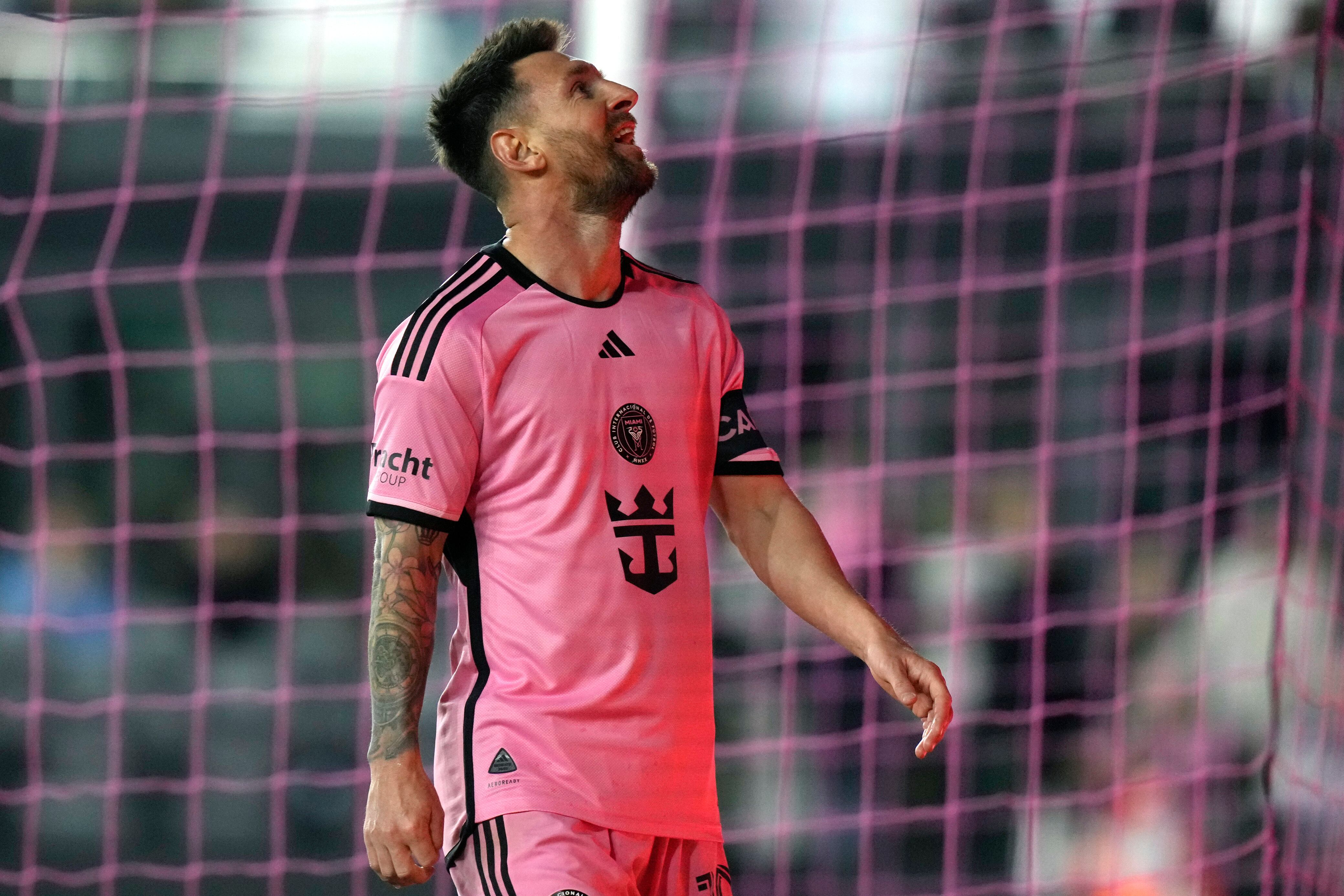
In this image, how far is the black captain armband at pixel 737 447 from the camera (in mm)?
2309

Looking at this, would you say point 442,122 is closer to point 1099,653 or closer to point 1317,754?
point 1317,754

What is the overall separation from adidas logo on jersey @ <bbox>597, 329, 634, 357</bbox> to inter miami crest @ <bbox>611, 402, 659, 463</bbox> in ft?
0.25

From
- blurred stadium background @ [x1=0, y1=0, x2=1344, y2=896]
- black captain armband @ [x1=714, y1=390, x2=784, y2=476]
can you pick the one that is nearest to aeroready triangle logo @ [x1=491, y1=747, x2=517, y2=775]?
black captain armband @ [x1=714, y1=390, x2=784, y2=476]

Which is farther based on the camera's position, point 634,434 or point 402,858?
point 634,434

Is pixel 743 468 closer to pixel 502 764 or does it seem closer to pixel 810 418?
pixel 502 764

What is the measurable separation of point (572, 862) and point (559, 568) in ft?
1.25

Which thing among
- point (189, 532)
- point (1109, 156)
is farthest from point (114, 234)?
point (1109, 156)

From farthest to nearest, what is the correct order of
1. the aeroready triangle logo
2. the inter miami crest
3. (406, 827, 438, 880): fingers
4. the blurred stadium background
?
1. the blurred stadium background
2. the inter miami crest
3. the aeroready triangle logo
4. (406, 827, 438, 880): fingers

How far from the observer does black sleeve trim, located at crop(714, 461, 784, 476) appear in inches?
91.0

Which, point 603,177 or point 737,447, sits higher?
point 603,177

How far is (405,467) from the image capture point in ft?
6.60

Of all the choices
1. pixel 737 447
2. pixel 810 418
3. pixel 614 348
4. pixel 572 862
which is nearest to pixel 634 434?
pixel 614 348

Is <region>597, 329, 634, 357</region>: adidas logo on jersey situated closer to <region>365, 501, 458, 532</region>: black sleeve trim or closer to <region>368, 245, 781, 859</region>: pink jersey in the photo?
<region>368, 245, 781, 859</region>: pink jersey

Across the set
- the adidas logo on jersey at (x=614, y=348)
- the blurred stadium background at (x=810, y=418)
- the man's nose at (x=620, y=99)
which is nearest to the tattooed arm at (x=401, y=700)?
the adidas logo on jersey at (x=614, y=348)
